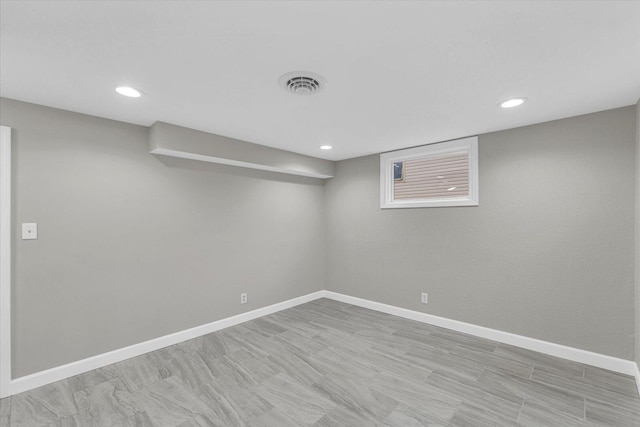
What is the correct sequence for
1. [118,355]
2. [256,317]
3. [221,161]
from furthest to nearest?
1. [256,317]
2. [221,161]
3. [118,355]

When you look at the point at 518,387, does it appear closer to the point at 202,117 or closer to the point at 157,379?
the point at 157,379

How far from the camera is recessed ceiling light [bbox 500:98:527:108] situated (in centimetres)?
226

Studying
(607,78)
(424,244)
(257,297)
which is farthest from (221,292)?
(607,78)

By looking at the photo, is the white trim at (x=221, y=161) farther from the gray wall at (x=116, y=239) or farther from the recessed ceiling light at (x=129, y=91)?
the recessed ceiling light at (x=129, y=91)

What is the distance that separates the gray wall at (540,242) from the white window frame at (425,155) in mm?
75

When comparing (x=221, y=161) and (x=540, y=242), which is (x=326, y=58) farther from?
(x=540, y=242)

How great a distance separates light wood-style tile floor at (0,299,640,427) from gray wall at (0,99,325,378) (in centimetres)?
39

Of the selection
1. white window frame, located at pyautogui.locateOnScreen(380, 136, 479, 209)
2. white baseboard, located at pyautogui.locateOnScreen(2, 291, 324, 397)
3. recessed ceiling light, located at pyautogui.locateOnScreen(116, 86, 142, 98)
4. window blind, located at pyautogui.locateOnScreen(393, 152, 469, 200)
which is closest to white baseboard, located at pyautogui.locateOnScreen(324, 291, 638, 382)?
white window frame, located at pyautogui.locateOnScreen(380, 136, 479, 209)

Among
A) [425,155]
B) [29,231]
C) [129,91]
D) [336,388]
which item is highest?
[129,91]

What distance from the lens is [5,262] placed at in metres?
2.15

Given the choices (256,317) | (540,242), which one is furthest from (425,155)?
(256,317)

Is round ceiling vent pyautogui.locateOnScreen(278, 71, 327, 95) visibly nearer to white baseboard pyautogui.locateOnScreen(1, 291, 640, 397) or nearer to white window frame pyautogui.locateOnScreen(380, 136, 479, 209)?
white window frame pyautogui.locateOnScreen(380, 136, 479, 209)

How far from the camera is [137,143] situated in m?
2.84

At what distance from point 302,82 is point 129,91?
131 cm
